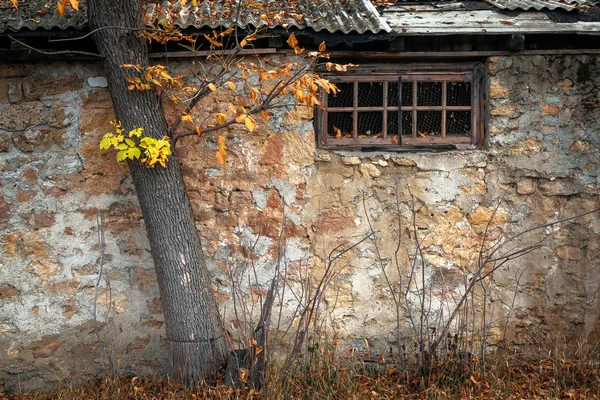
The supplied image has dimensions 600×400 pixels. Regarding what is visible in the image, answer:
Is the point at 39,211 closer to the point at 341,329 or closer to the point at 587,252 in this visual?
the point at 341,329

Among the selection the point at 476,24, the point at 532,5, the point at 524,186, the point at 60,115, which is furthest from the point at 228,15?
the point at 524,186

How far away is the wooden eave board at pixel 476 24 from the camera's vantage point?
4.42 meters

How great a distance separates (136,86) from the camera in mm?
4094

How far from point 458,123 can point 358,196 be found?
3.17 ft

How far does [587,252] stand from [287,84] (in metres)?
2.61

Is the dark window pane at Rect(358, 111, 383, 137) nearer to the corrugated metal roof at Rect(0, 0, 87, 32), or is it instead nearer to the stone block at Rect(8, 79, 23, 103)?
the corrugated metal roof at Rect(0, 0, 87, 32)

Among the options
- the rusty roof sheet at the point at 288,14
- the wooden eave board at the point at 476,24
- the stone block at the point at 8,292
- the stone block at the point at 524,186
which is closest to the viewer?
the rusty roof sheet at the point at 288,14

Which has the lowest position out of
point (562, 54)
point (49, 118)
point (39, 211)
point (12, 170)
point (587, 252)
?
point (587, 252)

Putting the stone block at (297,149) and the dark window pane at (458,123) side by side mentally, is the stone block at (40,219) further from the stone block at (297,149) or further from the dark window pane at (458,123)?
the dark window pane at (458,123)

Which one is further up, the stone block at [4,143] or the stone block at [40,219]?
the stone block at [4,143]

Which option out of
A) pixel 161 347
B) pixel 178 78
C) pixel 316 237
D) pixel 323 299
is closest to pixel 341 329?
pixel 323 299

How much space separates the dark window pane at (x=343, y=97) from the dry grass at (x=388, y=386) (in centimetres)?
190

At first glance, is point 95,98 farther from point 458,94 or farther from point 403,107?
point 458,94

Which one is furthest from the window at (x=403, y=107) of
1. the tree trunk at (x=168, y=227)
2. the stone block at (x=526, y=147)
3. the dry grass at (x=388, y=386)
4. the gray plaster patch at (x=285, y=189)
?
the dry grass at (x=388, y=386)
